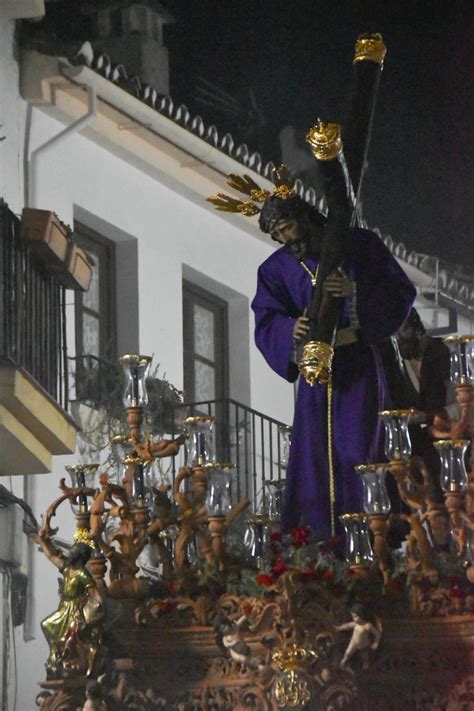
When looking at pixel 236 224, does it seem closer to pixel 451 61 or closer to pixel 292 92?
pixel 292 92

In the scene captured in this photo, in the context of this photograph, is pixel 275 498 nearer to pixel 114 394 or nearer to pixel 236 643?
pixel 236 643

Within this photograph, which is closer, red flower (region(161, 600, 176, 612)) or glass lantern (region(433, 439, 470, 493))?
glass lantern (region(433, 439, 470, 493))

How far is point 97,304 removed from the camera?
48.0 feet

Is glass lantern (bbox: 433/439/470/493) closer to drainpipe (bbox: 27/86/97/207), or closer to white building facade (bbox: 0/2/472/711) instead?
white building facade (bbox: 0/2/472/711)

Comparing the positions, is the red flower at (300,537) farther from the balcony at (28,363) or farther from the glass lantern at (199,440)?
the balcony at (28,363)

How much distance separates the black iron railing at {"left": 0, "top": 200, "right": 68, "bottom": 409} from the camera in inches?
496

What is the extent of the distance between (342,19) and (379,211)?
171 cm

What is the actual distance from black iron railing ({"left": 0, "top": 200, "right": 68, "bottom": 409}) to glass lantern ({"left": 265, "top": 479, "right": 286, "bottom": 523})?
3.05 meters

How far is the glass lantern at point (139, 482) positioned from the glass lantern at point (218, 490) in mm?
240

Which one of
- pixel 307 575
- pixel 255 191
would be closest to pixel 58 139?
pixel 255 191

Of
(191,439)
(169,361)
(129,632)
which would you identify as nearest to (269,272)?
(191,439)

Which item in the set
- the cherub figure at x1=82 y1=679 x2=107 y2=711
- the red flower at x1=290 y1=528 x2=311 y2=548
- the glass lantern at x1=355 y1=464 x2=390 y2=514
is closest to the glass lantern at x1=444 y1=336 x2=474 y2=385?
the glass lantern at x1=355 y1=464 x2=390 y2=514

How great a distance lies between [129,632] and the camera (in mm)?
8867

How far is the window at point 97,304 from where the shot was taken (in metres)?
14.4
